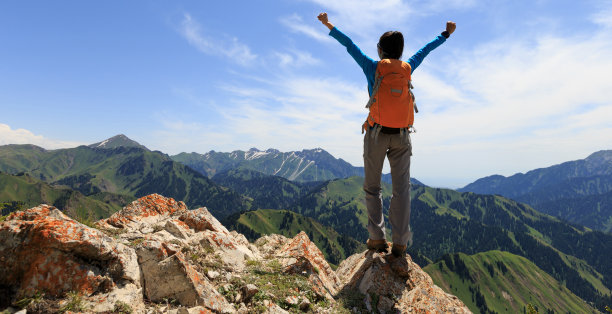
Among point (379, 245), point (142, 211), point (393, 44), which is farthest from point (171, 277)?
point (393, 44)

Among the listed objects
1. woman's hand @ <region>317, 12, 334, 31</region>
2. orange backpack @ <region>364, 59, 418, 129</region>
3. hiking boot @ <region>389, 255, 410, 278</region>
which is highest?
woman's hand @ <region>317, 12, 334, 31</region>

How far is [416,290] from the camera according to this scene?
32.5 feet

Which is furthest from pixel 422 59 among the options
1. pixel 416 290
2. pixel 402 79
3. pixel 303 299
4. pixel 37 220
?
pixel 37 220

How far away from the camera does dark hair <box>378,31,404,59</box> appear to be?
29.1ft

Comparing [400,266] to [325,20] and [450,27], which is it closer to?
[450,27]

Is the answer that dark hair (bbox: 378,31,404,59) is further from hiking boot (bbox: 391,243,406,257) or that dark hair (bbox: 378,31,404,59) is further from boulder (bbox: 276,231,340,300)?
boulder (bbox: 276,231,340,300)

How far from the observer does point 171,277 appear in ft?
23.1

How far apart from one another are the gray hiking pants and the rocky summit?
6.45 feet

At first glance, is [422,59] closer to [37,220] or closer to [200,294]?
[200,294]

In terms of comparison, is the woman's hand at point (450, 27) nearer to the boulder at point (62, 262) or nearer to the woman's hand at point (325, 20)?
the woman's hand at point (325, 20)

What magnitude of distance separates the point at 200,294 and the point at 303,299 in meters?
2.91

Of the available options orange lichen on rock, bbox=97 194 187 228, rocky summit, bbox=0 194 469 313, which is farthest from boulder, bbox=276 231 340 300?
orange lichen on rock, bbox=97 194 187 228

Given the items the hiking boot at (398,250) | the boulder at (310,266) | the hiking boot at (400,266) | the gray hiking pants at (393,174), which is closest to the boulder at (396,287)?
the hiking boot at (400,266)

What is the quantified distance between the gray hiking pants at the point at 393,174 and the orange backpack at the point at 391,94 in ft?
1.91
